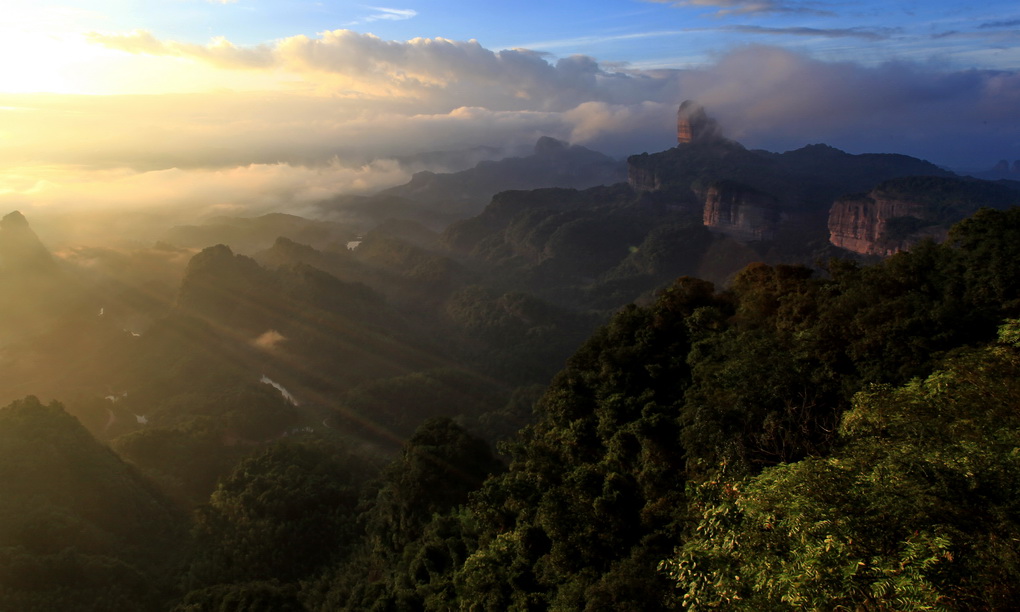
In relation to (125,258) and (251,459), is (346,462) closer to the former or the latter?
(251,459)

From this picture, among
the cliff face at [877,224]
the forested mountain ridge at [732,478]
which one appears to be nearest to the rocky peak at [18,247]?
the forested mountain ridge at [732,478]

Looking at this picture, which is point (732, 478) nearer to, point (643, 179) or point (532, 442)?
point (532, 442)

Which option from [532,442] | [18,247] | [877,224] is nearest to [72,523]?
[532,442]

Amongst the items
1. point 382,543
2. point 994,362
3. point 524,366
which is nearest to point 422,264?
point 524,366

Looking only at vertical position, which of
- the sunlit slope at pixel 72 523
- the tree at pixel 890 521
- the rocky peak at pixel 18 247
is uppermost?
the tree at pixel 890 521

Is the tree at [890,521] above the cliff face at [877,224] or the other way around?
above

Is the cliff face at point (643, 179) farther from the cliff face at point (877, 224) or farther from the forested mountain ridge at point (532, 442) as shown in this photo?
the forested mountain ridge at point (532, 442)

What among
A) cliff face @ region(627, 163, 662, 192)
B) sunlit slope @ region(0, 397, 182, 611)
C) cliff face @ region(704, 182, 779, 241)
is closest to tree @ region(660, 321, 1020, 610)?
sunlit slope @ region(0, 397, 182, 611)
